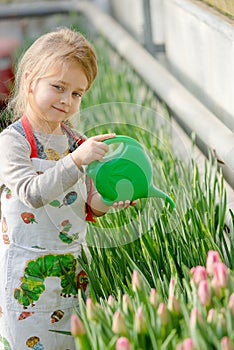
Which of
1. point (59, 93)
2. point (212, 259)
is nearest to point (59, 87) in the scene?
point (59, 93)

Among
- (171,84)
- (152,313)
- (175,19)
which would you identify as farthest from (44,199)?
(175,19)

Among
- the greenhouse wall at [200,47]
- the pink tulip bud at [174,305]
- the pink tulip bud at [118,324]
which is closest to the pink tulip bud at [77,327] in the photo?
the pink tulip bud at [118,324]

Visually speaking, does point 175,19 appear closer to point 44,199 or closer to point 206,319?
point 44,199

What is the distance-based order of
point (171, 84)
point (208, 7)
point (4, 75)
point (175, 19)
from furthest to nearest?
1. point (4, 75)
2. point (175, 19)
3. point (171, 84)
4. point (208, 7)

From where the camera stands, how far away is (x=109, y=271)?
2.59 meters

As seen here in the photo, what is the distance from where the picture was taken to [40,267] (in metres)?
2.51

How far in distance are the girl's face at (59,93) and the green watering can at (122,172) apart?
0.59 ft

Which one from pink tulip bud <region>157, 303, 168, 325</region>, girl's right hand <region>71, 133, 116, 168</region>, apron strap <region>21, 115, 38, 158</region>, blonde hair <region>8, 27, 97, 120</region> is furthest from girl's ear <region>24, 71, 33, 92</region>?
pink tulip bud <region>157, 303, 168, 325</region>

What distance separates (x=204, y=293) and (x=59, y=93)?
30.7 inches

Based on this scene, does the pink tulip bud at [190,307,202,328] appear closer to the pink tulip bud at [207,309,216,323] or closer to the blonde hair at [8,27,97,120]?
the pink tulip bud at [207,309,216,323]

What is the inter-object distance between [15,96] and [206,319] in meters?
1.11

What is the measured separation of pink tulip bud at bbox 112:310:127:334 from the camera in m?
1.88

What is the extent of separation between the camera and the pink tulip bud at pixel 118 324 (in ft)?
6.17

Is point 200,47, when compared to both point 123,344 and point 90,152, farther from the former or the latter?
point 123,344
